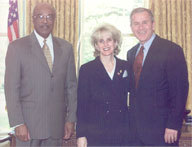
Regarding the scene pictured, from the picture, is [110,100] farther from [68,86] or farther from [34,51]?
[34,51]

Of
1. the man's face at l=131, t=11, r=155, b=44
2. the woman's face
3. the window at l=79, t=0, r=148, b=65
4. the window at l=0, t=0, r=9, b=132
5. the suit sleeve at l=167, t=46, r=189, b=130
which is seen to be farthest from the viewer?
the window at l=79, t=0, r=148, b=65

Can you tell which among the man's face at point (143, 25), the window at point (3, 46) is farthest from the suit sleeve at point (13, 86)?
the window at point (3, 46)

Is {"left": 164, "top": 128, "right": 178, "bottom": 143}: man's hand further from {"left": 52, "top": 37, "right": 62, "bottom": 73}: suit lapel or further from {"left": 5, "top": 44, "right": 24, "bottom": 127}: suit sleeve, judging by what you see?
{"left": 5, "top": 44, "right": 24, "bottom": 127}: suit sleeve

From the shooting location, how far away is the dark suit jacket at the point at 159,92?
→ 212cm

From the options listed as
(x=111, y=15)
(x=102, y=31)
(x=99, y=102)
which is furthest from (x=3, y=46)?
(x=99, y=102)

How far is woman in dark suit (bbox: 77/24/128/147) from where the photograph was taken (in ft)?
7.16

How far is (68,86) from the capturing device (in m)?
2.39

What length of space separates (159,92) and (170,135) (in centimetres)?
35

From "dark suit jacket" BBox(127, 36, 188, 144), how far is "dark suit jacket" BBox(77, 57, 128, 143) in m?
0.16

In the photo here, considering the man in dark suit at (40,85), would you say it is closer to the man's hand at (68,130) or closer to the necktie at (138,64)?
the man's hand at (68,130)

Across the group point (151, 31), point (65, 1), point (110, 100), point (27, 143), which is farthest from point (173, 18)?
point (27, 143)

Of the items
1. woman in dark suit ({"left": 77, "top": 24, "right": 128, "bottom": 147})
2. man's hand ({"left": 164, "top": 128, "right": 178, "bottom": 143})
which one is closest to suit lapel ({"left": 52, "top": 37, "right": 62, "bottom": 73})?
woman in dark suit ({"left": 77, "top": 24, "right": 128, "bottom": 147})

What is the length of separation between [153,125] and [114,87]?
18.5 inches

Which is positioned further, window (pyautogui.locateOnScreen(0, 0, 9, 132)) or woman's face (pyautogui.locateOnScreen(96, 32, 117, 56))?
window (pyautogui.locateOnScreen(0, 0, 9, 132))
